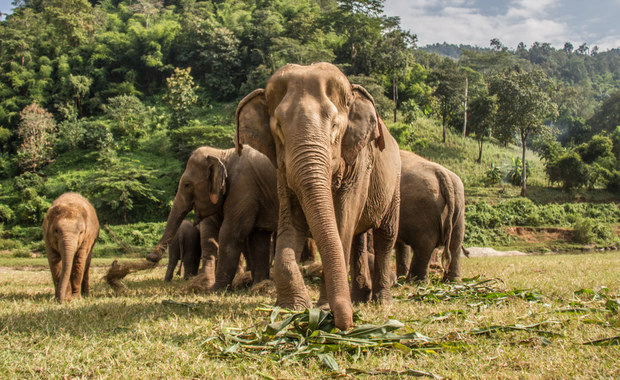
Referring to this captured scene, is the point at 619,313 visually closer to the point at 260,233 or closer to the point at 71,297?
the point at 260,233

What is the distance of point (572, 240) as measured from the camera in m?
30.0

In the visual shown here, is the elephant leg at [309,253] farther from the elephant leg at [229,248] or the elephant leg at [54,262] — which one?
the elephant leg at [54,262]

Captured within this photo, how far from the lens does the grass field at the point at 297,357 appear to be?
140 inches

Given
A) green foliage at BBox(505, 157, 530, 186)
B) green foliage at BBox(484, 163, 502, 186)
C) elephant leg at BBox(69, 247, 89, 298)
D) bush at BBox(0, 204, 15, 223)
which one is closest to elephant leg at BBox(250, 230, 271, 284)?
elephant leg at BBox(69, 247, 89, 298)

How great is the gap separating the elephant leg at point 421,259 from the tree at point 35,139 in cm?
4503

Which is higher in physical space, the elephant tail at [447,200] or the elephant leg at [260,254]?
the elephant tail at [447,200]

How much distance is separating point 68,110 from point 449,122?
43430 mm

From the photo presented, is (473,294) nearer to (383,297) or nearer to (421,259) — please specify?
(383,297)

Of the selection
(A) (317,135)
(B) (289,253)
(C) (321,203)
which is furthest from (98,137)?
(C) (321,203)

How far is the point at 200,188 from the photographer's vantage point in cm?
928

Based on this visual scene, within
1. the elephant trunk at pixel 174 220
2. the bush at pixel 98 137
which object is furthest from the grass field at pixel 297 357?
the bush at pixel 98 137

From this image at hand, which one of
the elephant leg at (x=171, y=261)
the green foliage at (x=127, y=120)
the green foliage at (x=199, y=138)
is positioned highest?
the green foliage at (x=127, y=120)

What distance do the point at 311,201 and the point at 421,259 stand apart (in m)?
4.98

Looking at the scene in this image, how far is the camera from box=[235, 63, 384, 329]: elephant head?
15.3 feet
